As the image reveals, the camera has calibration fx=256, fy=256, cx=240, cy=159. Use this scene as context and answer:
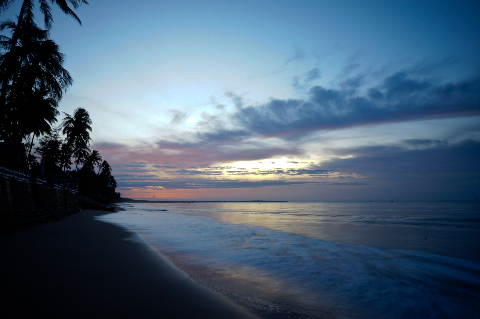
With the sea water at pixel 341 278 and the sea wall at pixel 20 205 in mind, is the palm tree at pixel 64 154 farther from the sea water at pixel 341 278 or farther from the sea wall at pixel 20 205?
the sea water at pixel 341 278

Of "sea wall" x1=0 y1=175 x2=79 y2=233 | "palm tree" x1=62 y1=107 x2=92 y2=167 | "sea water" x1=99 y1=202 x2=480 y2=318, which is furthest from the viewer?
"palm tree" x1=62 y1=107 x2=92 y2=167

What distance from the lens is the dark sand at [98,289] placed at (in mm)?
3352

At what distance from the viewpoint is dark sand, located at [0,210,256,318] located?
3352 millimetres

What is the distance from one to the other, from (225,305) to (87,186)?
5662 cm

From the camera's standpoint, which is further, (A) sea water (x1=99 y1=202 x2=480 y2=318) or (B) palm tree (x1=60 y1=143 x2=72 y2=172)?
(B) palm tree (x1=60 y1=143 x2=72 y2=172)

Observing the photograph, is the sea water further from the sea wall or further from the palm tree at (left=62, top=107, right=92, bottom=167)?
the palm tree at (left=62, top=107, right=92, bottom=167)

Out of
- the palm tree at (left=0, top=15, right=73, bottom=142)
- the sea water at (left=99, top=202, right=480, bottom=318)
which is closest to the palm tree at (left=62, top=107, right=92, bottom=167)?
the palm tree at (left=0, top=15, right=73, bottom=142)

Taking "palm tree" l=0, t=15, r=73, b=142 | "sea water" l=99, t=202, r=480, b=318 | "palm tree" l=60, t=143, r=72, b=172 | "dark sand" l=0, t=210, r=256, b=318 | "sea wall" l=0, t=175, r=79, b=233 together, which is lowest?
"sea water" l=99, t=202, r=480, b=318

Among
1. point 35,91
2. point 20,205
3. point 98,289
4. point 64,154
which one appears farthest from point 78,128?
point 98,289

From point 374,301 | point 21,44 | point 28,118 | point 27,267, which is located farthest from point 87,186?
point 374,301

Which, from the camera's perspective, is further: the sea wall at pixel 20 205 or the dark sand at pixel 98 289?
the sea wall at pixel 20 205

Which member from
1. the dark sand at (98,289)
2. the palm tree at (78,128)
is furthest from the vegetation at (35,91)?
the dark sand at (98,289)

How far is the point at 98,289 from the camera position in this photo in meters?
4.15

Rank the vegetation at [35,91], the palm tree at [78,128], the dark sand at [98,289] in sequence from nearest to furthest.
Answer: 1. the dark sand at [98,289]
2. the vegetation at [35,91]
3. the palm tree at [78,128]
